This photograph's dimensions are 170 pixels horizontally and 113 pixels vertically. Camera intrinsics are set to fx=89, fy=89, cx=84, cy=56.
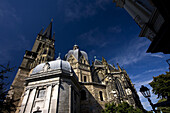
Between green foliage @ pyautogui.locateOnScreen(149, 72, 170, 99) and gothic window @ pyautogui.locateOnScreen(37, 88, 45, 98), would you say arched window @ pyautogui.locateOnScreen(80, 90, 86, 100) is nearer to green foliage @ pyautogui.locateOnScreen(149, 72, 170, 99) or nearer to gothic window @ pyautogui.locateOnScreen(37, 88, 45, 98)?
gothic window @ pyautogui.locateOnScreen(37, 88, 45, 98)

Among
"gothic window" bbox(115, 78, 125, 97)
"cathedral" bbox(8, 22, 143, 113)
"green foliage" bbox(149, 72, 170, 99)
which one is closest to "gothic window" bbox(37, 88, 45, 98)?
"cathedral" bbox(8, 22, 143, 113)

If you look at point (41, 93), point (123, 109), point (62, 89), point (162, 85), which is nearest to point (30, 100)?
point (41, 93)

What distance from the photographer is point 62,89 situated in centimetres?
1178

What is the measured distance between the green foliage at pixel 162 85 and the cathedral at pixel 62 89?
183 inches

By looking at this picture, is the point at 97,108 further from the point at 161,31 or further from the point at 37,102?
the point at 161,31

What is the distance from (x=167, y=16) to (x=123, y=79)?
21.3m

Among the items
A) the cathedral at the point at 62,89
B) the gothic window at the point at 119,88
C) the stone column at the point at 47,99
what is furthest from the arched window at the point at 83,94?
the gothic window at the point at 119,88

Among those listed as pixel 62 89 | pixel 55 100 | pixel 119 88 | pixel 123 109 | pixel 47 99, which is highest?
pixel 119 88

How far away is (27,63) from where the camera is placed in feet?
74.1

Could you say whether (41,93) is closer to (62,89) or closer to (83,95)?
(62,89)

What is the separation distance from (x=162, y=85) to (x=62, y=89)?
17574 mm

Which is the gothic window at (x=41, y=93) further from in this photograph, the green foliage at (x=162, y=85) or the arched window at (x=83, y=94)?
the green foliage at (x=162, y=85)

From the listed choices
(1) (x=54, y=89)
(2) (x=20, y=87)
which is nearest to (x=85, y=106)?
(1) (x=54, y=89)

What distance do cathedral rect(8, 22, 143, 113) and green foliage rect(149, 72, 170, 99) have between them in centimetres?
465
